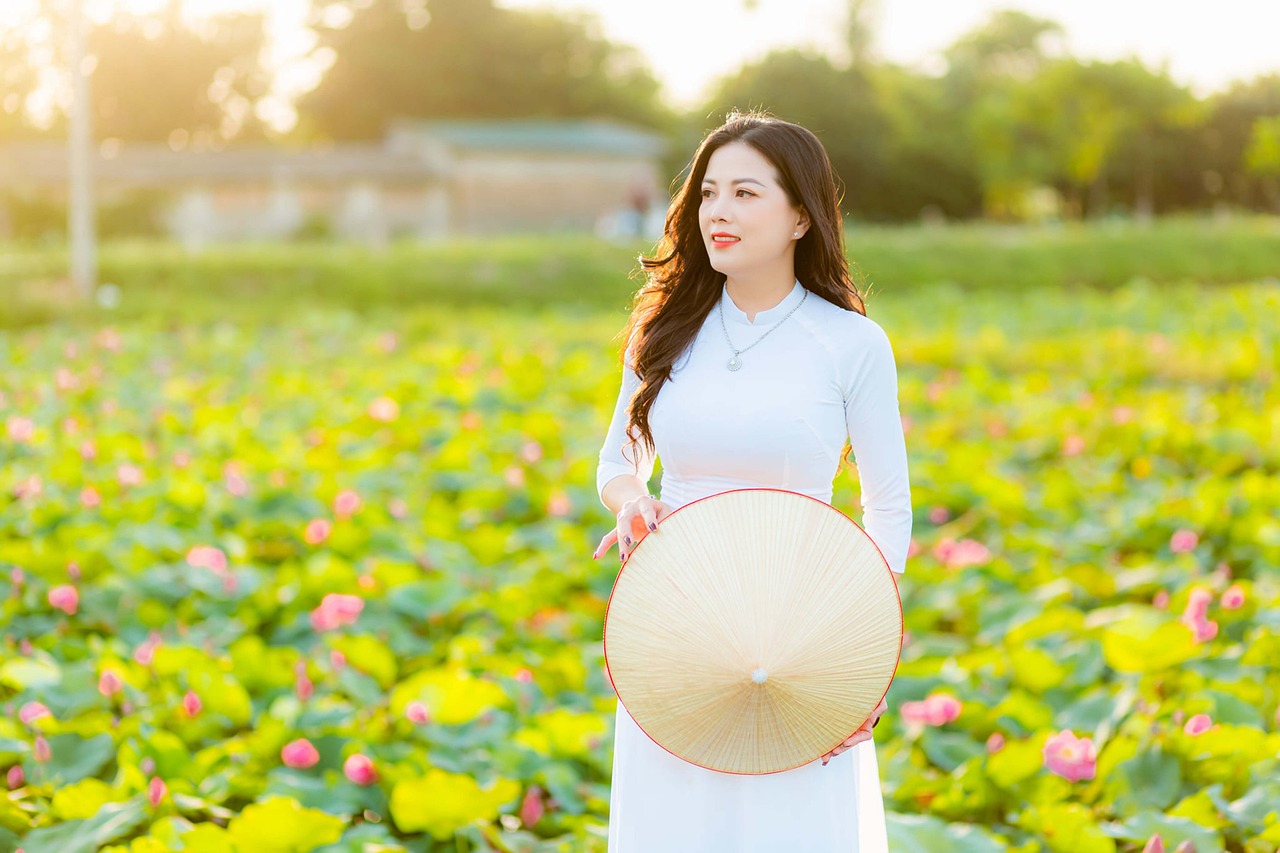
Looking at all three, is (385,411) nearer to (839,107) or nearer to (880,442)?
(880,442)

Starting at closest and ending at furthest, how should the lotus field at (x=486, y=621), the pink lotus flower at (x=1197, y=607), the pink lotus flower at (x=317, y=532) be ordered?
the lotus field at (x=486, y=621) → the pink lotus flower at (x=1197, y=607) → the pink lotus flower at (x=317, y=532)

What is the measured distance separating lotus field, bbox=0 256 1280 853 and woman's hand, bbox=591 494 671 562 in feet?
2.51

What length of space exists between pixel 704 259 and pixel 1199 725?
4.46 feet

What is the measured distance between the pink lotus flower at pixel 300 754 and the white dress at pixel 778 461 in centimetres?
96

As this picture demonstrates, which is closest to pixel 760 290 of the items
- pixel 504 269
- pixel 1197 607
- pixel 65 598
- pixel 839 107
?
pixel 1197 607

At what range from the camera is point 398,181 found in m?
26.9

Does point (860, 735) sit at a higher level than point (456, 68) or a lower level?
lower

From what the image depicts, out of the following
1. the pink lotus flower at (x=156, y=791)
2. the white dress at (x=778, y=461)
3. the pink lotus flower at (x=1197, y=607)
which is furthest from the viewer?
the pink lotus flower at (x=1197, y=607)

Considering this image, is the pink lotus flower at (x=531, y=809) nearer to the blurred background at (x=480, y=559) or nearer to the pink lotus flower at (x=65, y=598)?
the blurred background at (x=480, y=559)

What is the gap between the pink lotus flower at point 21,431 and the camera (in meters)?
4.73

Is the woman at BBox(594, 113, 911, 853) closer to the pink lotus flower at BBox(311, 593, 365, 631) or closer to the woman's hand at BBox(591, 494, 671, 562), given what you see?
the woman's hand at BBox(591, 494, 671, 562)

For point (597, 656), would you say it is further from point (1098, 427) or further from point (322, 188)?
point (322, 188)

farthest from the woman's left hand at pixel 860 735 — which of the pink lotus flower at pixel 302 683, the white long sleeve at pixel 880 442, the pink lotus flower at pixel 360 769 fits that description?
the pink lotus flower at pixel 302 683

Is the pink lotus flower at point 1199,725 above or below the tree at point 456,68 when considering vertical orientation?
below
